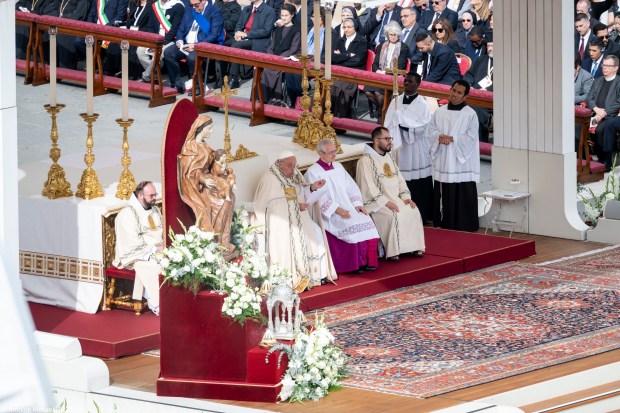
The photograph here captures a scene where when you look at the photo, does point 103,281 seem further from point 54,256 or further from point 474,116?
point 474,116

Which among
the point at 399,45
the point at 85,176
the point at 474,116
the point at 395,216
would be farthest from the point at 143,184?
the point at 399,45

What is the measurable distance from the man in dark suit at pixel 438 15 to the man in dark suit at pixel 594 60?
2.05 metres

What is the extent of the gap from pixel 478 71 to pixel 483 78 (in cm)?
12

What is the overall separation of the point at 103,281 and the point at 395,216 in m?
2.77

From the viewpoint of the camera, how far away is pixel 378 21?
1609 cm

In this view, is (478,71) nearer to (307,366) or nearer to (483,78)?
(483,78)

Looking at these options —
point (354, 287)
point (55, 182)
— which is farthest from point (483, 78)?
point (55, 182)

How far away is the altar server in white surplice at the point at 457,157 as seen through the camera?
454 inches

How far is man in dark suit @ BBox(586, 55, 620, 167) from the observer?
13539 millimetres

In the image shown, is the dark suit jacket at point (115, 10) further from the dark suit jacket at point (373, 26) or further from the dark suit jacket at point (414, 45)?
the dark suit jacket at point (414, 45)

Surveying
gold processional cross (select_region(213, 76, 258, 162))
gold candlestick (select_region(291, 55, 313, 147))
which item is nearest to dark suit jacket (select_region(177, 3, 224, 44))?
gold candlestick (select_region(291, 55, 313, 147))

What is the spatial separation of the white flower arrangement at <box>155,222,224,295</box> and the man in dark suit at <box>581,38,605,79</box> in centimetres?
846

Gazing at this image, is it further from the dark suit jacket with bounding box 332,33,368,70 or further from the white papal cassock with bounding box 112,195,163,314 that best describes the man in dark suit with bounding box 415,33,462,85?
the white papal cassock with bounding box 112,195,163,314

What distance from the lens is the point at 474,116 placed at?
11531 millimetres
